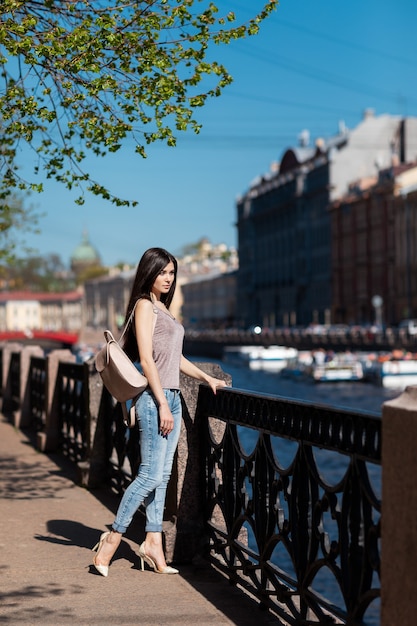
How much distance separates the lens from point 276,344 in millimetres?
102875

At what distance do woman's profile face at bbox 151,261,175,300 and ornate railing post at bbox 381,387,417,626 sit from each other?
2.48 meters

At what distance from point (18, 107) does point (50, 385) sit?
6.24 meters

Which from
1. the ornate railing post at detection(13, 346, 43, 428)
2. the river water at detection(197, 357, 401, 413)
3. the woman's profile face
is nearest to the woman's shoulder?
the woman's profile face

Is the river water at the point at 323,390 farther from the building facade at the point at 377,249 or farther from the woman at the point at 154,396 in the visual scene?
the woman at the point at 154,396

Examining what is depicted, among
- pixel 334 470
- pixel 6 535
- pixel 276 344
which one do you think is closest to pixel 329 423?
pixel 6 535

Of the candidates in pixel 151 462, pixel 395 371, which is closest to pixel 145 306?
pixel 151 462

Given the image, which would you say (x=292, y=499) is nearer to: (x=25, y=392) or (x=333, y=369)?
(x=25, y=392)

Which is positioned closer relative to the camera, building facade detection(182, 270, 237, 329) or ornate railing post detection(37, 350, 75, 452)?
ornate railing post detection(37, 350, 75, 452)

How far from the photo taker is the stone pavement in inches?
221

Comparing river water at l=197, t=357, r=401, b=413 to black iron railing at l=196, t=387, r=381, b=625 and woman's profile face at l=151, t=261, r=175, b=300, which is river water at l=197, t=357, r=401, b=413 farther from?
woman's profile face at l=151, t=261, r=175, b=300

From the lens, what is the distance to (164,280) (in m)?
6.39

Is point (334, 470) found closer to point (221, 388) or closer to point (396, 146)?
point (221, 388)

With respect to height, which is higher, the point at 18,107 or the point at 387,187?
the point at 387,187

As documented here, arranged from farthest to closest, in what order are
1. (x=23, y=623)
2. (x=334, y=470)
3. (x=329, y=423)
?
(x=334, y=470)
(x=23, y=623)
(x=329, y=423)
